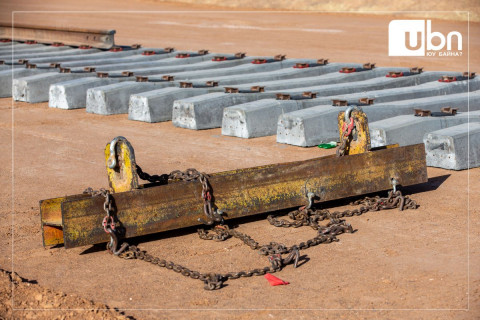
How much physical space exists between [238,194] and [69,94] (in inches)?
276

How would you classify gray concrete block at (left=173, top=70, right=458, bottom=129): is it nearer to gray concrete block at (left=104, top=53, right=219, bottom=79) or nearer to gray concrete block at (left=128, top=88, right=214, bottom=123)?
gray concrete block at (left=128, top=88, right=214, bottom=123)

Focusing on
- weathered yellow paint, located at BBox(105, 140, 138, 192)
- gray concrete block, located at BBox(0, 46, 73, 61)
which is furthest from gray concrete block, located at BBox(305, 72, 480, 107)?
gray concrete block, located at BBox(0, 46, 73, 61)

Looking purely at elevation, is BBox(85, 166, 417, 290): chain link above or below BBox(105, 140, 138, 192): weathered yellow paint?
below

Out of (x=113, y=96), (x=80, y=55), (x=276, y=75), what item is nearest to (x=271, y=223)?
(x=113, y=96)

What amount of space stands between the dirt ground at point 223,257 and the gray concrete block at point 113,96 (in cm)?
147

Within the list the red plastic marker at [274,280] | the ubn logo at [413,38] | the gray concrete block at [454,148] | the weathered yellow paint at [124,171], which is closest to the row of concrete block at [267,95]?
the gray concrete block at [454,148]

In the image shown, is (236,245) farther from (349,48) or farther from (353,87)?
(349,48)

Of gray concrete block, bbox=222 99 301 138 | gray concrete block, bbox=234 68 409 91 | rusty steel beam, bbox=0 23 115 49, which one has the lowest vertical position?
gray concrete block, bbox=222 99 301 138

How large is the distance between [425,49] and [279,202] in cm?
1417

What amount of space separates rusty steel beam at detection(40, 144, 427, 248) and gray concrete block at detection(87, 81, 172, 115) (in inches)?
236

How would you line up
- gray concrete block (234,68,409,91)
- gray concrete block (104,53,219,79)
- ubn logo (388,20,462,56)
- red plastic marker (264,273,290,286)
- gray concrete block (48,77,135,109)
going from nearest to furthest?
red plastic marker (264,273,290,286) → gray concrete block (234,68,409,91) → gray concrete block (48,77,135,109) → gray concrete block (104,53,219,79) → ubn logo (388,20,462,56)

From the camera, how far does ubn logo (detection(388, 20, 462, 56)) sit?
19562 millimetres

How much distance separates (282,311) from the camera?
15.7 ft

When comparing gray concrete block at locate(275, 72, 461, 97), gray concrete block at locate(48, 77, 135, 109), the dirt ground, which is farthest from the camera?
gray concrete block at locate(48, 77, 135, 109)
